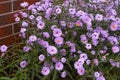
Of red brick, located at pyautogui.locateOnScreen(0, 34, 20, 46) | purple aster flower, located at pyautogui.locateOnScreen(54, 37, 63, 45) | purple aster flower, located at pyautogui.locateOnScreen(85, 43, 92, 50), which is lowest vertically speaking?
red brick, located at pyautogui.locateOnScreen(0, 34, 20, 46)

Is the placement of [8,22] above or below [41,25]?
below

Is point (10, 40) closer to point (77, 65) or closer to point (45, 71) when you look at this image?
point (45, 71)

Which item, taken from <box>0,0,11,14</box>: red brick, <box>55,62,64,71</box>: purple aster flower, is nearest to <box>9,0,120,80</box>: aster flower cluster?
<box>55,62,64,71</box>: purple aster flower

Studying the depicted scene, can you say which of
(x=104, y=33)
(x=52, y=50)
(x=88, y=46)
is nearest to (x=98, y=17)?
(x=104, y=33)

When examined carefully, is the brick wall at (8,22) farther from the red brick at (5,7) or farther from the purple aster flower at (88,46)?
the purple aster flower at (88,46)

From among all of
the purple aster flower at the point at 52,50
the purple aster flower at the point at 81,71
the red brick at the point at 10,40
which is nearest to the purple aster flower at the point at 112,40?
the purple aster flower at the point at 81,71

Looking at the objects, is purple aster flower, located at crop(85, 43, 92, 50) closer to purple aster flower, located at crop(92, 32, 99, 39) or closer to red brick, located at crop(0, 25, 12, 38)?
purple aster flower, located at crop(92, 32, 99, 39)
